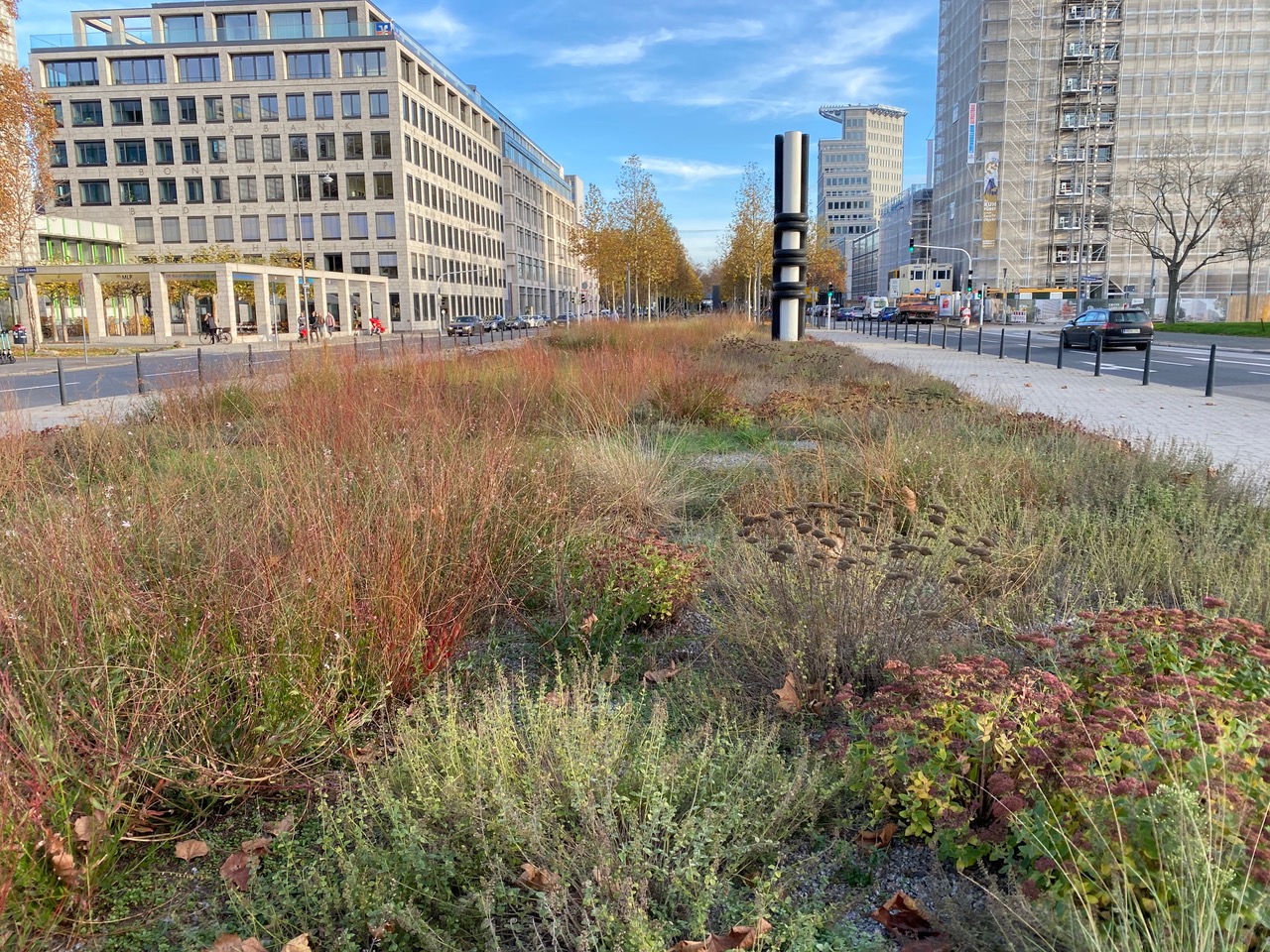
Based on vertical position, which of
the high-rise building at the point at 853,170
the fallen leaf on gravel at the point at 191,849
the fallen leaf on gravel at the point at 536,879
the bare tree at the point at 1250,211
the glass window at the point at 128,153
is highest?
the high-rise building at the point at 853,170

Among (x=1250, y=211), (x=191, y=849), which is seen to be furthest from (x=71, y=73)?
(x=191, y=849)

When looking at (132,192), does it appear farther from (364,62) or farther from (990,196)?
(990,196)

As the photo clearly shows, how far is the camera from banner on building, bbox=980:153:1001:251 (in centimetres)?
6975

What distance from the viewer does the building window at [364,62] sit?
7025cm

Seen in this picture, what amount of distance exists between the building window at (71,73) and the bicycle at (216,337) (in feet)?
129

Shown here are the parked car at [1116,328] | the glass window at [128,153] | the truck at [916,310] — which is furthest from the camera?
the glass window at [128,153]

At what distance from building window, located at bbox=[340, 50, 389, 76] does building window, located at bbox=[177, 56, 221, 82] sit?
10117mm

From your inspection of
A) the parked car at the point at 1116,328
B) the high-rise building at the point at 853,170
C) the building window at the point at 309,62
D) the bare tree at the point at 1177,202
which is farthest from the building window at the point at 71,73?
the high-rise building at the point at 853,170

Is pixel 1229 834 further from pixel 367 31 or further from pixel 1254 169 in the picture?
pixel 367 31

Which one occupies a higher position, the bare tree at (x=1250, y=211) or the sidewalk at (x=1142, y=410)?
the bare tree at (x=1250, y=211)

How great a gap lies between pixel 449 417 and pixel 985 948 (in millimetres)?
5197

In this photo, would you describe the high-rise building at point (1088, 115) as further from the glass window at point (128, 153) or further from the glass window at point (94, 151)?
the glass window at point (94, 151)

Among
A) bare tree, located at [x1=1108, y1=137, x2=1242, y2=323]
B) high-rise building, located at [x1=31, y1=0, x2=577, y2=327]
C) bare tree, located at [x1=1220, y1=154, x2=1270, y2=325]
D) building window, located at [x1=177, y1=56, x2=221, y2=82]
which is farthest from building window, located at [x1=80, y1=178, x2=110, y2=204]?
bare tree, located at [x1=1220, y1=154, x2=1270, y2=325]

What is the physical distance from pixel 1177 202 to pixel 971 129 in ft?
53.3
